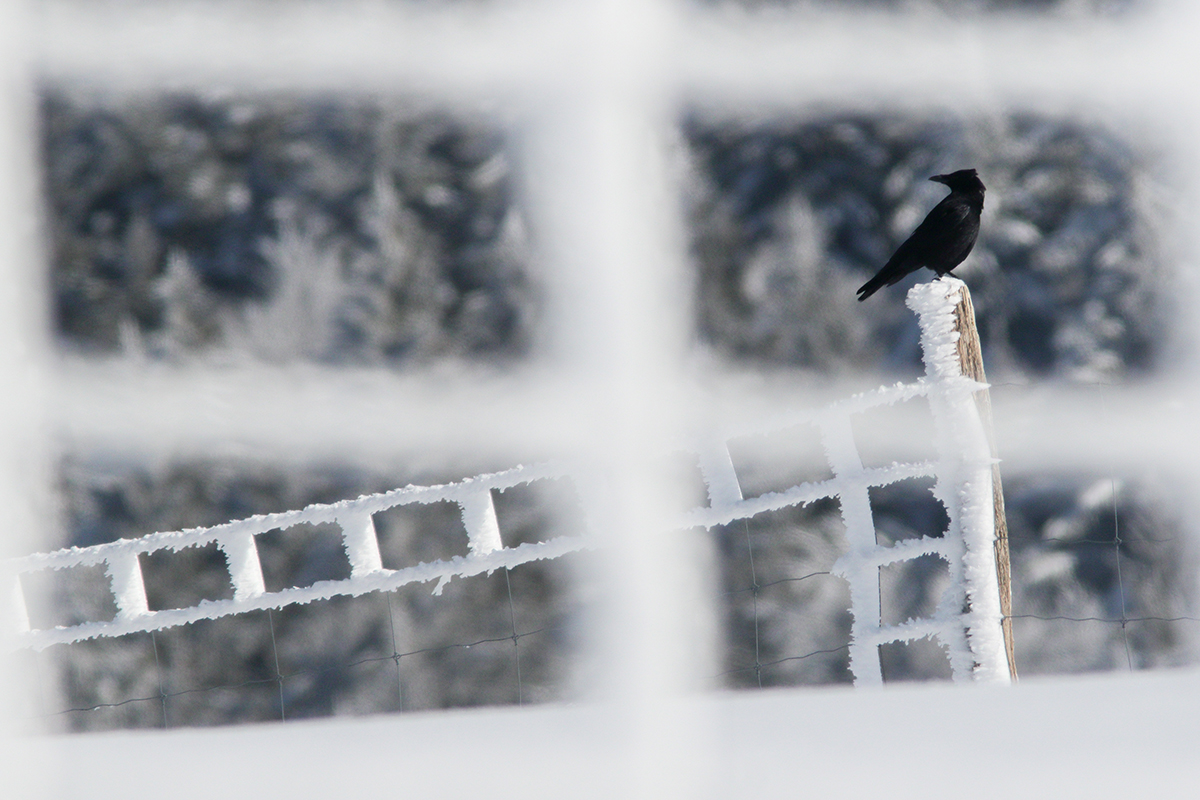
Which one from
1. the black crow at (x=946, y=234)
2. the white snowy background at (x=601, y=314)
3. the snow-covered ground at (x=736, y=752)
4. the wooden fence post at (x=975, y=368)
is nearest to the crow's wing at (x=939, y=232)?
the black crow at (x=946, y=234)

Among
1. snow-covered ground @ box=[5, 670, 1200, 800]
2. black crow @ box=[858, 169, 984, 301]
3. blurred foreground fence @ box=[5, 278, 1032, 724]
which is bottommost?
snow-covered ground @ box=[5, 670, 1200, 800]

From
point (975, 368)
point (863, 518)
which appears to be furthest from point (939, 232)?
point (863, 518)

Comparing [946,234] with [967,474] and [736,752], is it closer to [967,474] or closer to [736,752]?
[967,474]

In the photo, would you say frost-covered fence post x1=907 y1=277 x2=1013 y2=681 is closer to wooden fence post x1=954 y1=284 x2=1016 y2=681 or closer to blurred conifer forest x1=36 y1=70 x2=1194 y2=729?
wooden fence post x1=954 y1=284 x2=1016 y2=681

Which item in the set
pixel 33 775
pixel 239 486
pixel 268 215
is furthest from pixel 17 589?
pixel 268 215

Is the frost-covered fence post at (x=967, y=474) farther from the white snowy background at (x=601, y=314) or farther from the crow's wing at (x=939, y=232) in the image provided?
the white snowy background at (x=601, y=314)

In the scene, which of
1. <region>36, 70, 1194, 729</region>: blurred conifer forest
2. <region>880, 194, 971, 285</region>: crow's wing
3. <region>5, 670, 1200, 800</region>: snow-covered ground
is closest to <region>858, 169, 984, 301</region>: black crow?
<region>880, 194, 971, 285</region>: crow's wing
